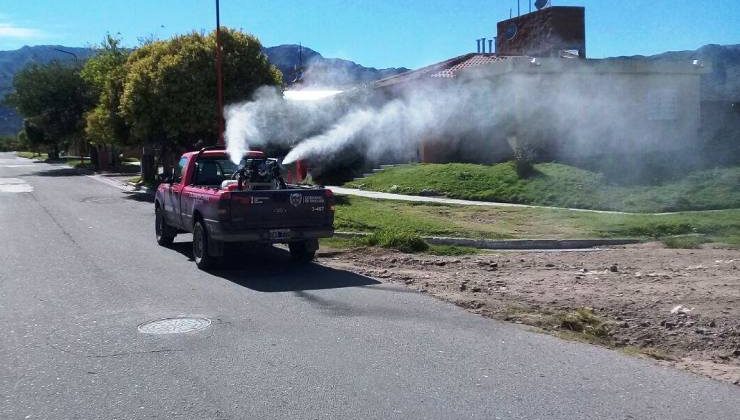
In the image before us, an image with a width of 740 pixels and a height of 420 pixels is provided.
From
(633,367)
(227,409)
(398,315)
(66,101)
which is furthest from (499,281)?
(66,101)

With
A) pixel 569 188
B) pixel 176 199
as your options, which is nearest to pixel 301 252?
pixel 176 199

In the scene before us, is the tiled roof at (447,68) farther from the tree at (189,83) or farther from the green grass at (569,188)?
the tree at (189,83)

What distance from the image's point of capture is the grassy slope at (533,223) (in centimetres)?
1531

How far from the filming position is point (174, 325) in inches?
324

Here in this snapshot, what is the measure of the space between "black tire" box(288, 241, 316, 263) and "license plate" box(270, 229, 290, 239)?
37.0 inches

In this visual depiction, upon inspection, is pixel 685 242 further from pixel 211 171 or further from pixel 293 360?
pixel 293 360

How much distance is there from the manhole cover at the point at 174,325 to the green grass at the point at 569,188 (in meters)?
13.0

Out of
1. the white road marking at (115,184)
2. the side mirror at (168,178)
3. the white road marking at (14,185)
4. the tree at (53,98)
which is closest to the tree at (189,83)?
the white road marking at (115,184)

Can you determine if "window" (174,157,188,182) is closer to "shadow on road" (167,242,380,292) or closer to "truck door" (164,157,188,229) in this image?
"truck door" (164,157,188,229)

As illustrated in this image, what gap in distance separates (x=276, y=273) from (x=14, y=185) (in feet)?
87.0

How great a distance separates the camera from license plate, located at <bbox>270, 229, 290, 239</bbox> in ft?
37.7

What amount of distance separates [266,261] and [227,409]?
24.3 feet

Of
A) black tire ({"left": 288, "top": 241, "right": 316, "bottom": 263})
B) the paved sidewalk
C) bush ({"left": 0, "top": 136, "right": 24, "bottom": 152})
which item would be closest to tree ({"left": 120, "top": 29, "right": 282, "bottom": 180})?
the paved sidewalk

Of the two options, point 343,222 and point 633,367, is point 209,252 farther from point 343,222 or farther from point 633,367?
point 633,367
